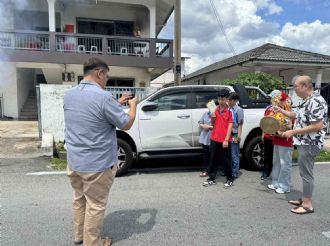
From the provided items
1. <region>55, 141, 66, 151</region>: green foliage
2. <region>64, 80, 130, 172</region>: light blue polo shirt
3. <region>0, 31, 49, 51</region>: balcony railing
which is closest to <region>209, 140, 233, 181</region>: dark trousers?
<region>64, 80, 130, 172</region>: light blue polo shirt

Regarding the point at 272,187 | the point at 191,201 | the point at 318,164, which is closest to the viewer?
the point at 191,201

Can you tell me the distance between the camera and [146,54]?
1547cm

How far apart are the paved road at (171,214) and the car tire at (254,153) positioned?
0.70m

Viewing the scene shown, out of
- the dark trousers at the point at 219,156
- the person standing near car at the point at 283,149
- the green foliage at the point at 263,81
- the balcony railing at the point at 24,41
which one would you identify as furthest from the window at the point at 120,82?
the person standing near car at the point at 283,149

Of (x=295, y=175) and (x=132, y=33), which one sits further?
(x=132, y=33)

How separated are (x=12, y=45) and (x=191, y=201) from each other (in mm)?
12093

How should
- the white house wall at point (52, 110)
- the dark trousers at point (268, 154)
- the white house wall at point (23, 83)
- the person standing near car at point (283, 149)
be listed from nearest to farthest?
the person standing near car at point (283, 149) < the dark trousers at point (268, 154) < the white house wall at point (52, 110) < the white house wall at point (23, 83)

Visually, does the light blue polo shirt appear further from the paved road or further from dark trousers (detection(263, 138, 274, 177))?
dark trousers (detection(263, 138, 274, 177))

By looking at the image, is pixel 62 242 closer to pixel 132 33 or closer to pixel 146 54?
pixel 146 54

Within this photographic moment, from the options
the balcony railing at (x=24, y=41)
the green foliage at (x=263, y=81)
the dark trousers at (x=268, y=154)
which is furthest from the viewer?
the balcony railing at (x=24, y=41)

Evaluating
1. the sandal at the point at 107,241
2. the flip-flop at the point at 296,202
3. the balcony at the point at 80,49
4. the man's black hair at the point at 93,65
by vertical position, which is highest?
the balcony at the point at 80,49

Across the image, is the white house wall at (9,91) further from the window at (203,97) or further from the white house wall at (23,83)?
the window at (203,97)

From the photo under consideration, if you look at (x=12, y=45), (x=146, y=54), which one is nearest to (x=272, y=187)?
(x=146, y=54)

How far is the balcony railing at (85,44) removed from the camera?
14.3 metres
